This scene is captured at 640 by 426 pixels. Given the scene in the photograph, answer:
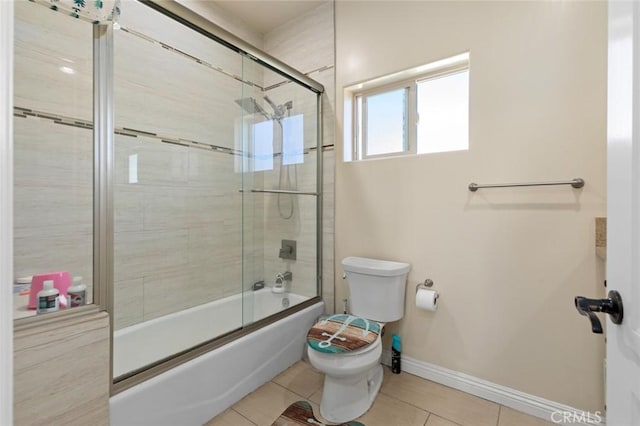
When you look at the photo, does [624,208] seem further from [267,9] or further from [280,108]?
[267,9]

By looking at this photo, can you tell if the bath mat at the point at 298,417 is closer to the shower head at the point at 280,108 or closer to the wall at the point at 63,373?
the wall at the point at 63,373

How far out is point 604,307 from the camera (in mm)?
614

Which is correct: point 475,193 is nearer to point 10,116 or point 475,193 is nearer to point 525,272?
point 525,272

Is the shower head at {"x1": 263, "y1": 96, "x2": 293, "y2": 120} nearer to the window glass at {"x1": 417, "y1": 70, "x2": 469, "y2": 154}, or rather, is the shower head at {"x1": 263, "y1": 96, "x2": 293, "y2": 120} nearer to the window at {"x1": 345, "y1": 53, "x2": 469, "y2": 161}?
the window at {"x1": 345, "y1": 53, "x2": 469, "y2": 161}

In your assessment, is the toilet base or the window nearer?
the toilet base

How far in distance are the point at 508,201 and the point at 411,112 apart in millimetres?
864

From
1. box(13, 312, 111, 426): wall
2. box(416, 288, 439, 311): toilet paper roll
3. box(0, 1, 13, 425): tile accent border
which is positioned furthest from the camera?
box(416, 288, 439, 311): toilet paper roll

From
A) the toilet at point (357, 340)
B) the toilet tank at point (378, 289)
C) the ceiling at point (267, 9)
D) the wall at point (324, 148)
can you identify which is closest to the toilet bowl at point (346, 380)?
the toilet at point (357, 340)

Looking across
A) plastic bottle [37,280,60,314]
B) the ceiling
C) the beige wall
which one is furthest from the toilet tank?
the ceiling

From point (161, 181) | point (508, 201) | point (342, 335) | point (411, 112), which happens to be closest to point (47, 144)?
point (161, 181)

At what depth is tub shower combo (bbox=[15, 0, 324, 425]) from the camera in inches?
48.1

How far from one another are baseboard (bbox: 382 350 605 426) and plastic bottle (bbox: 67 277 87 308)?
1.80 metres

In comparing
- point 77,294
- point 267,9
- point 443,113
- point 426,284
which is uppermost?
point 267,9

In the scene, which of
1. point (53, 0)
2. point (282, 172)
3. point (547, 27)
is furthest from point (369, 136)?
point (53, 0)
